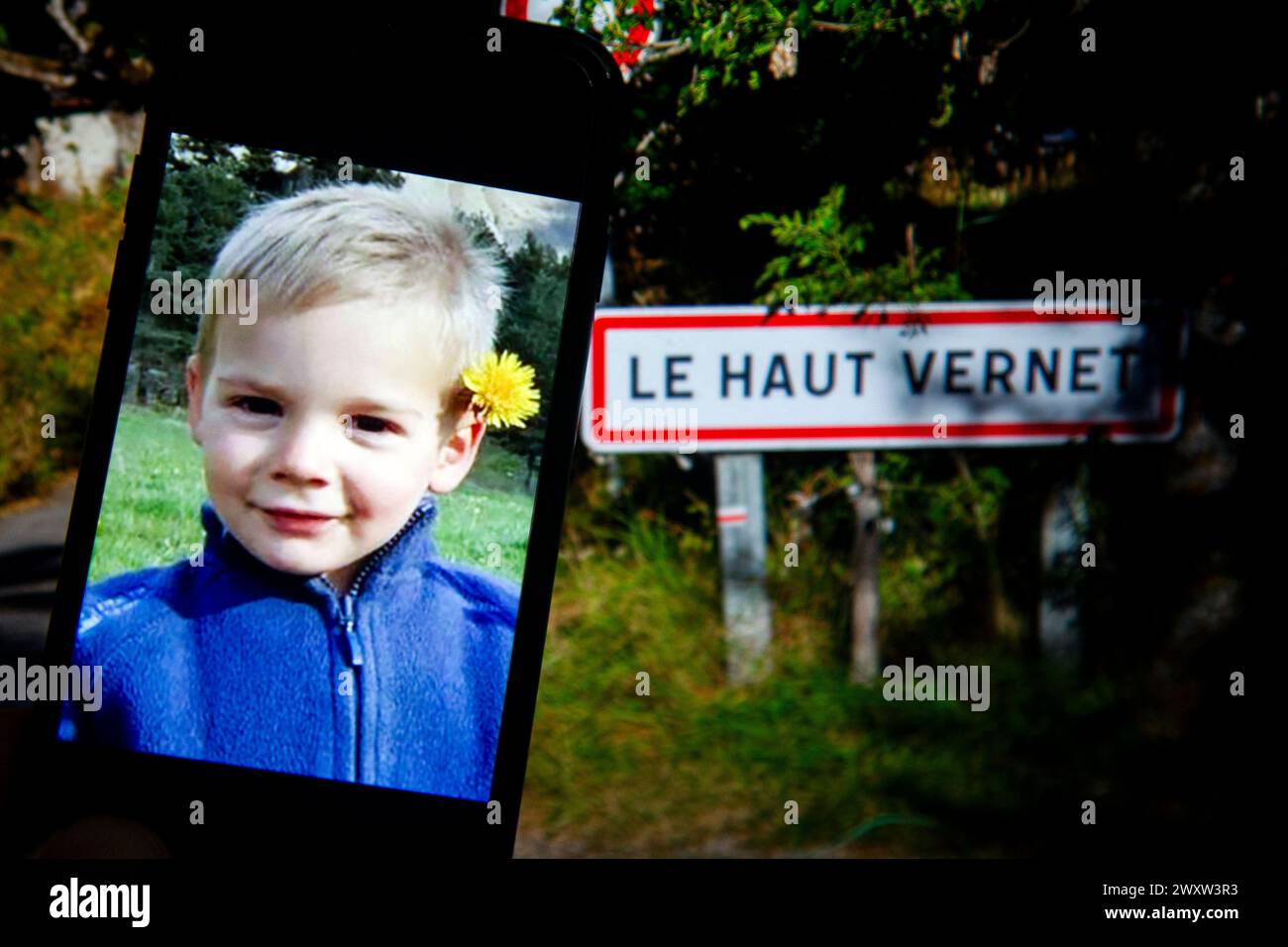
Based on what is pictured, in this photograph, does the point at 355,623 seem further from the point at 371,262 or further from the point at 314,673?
the point at 371,262

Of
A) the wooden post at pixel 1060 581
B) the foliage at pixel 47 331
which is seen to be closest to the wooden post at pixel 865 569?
the wooden post at pixel 1060 581

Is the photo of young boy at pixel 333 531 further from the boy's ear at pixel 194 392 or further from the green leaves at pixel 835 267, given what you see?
the green leaves at pixel 835 267

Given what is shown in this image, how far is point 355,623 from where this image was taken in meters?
1.31

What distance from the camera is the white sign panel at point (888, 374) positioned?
7.23 ft

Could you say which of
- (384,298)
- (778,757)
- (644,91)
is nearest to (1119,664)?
(778,757)

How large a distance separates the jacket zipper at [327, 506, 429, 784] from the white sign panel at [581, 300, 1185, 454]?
0.99m

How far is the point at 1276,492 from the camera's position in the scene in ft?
7.23

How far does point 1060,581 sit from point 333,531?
1.68m

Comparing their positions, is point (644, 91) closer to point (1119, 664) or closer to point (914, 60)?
point (914, 60)

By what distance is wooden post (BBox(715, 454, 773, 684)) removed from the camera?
252 centimetres

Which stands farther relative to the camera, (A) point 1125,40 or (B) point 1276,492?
Answer: (B) point 1276,492

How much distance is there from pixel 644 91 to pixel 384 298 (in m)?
0.89

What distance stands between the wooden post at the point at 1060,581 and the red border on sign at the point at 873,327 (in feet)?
0.78

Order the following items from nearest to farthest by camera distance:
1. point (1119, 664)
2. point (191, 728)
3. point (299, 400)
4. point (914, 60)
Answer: point (299, 400) → point (191, 728) → point (914, 60) → point (1119, 664)
